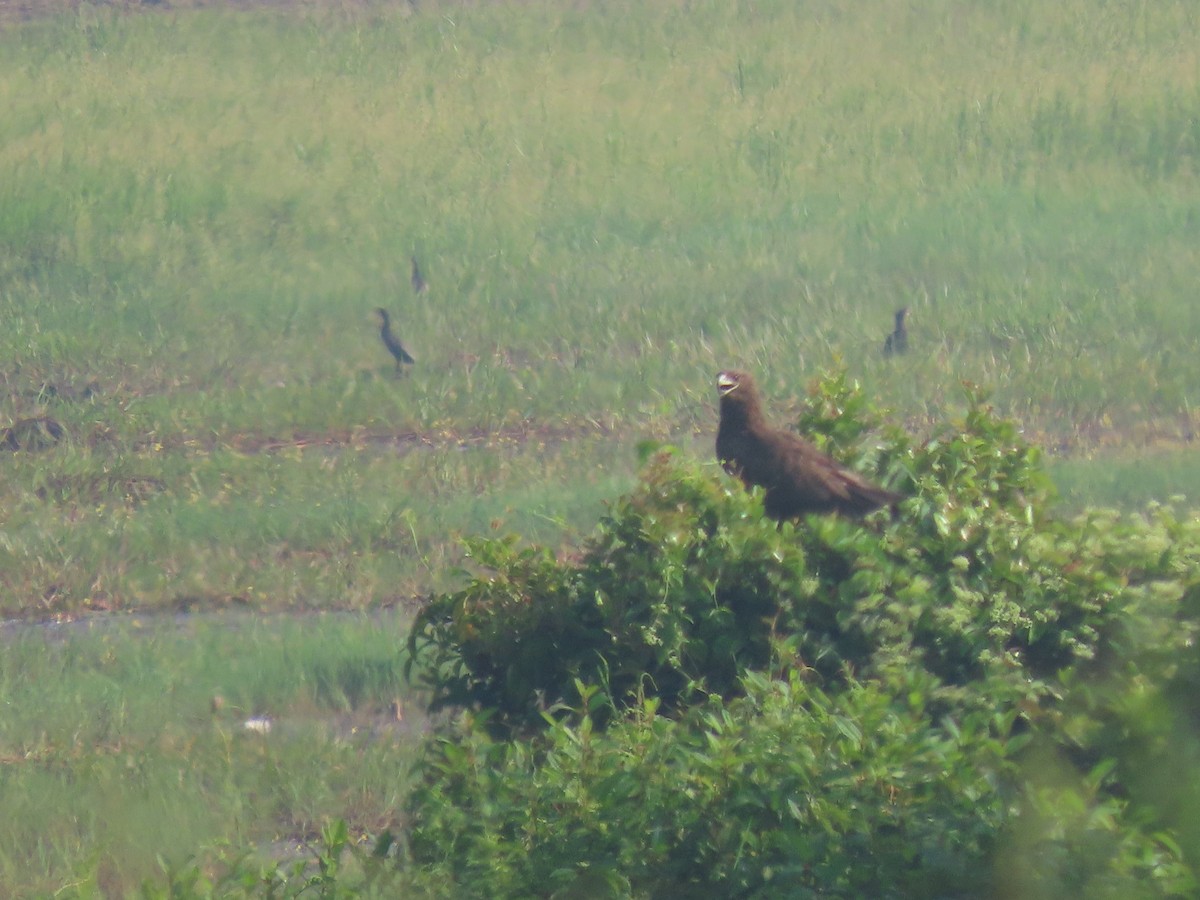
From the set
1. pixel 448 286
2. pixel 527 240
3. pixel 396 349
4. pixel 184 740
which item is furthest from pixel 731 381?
pixel 527 240

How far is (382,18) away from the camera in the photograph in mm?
24797

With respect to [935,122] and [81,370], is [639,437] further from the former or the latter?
[935,122]

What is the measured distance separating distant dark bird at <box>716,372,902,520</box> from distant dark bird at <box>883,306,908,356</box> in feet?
28.3

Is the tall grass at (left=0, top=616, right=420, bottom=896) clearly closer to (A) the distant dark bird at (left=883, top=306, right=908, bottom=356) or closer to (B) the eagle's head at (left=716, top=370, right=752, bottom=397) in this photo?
(B) the eagle's head at (left=716, top=370, right=752, bottom=397)

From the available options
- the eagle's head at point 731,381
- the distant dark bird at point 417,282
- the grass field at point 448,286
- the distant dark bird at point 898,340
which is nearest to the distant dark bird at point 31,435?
the grass field at point 448,286

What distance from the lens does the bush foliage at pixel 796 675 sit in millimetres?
3805

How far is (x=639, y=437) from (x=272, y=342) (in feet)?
16.0

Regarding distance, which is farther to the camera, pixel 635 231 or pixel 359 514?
pixel 635 231

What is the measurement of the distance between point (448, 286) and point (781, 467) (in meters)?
12.2

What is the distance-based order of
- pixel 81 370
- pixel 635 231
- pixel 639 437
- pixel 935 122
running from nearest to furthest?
pixel 639 437
pixel 81 370
pixel 635 231
pixel 935 122

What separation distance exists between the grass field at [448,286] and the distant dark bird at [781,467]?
1.77m

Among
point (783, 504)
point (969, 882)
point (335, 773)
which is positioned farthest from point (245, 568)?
point (969, 882)

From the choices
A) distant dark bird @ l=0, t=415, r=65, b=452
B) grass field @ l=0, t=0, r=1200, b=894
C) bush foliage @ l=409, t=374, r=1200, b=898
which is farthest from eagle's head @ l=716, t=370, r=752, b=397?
distant dark bird @ l=0, t=415, r=65, b=452

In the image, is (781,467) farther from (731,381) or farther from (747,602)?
(747,602)
